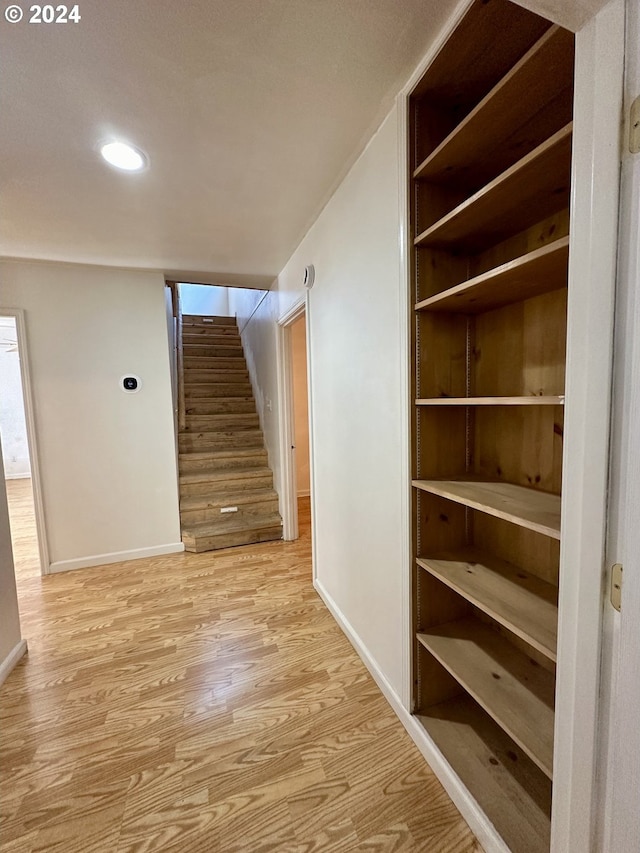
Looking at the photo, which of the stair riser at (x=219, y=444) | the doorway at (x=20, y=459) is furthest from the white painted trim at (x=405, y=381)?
the stair riser at (x=219, y=444)

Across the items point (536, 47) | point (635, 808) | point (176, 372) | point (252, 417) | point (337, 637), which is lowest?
point (337, 637)

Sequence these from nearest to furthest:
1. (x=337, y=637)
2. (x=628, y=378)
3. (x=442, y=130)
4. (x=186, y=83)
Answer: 1. (x=628, y=378)
2. (x=186, y=83)
3. (x=442, y=130)
4. (x=337, y=637)

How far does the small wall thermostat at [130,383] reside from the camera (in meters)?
2.89

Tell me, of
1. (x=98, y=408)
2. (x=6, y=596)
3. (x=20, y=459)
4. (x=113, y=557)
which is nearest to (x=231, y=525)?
(x=113, y=557)

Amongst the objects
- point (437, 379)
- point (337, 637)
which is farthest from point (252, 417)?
point (437, 379)

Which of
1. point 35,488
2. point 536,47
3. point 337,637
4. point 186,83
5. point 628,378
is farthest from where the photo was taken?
point 35,488

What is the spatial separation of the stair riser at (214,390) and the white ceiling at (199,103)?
2740mm

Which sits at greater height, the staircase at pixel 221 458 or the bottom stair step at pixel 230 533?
the staircase at pixel 221 458

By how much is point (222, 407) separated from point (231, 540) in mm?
1917

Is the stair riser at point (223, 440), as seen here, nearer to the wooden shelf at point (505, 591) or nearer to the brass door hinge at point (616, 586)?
the wooden shelf at point (505, 591)

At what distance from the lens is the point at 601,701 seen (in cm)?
62

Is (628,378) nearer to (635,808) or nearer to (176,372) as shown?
(635,808)

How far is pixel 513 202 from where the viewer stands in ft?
3.21

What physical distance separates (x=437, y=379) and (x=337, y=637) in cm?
153
